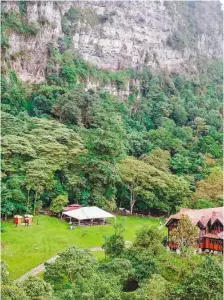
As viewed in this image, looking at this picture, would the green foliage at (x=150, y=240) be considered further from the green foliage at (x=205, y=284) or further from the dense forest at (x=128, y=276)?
the green foliage at (x=205, y=284)

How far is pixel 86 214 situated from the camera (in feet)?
94.5

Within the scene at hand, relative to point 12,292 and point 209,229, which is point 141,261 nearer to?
point 209,229

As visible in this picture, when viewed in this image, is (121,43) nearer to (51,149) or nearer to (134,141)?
(134,141)

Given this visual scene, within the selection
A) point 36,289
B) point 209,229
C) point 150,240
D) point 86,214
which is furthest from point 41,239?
point 36,289

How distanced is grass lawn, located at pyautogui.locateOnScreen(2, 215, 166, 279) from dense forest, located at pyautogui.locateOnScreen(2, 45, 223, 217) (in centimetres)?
212

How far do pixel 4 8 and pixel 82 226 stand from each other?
105 ft

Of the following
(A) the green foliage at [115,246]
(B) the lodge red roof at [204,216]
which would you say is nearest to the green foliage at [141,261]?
(A) the green foliage at [115,246]

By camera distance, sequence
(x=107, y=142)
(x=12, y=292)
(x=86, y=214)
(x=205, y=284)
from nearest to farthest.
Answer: (x=12, y=292), (x=205, y=284), (x=86, y=214), (x=107, y=142)

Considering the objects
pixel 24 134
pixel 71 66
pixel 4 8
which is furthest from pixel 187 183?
pixel 4 8

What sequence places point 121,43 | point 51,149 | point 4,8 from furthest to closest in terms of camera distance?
point 121,43
point 4,8
point 51,149

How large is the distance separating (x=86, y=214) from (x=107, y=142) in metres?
6.45

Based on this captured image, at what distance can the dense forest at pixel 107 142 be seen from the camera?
102 feet

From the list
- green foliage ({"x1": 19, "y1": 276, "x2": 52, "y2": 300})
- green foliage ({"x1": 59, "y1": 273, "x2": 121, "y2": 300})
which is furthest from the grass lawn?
green foliage ({"x1": 19, "y1": 276, "x2": 52, "y2": 300})

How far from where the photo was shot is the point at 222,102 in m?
66.4
